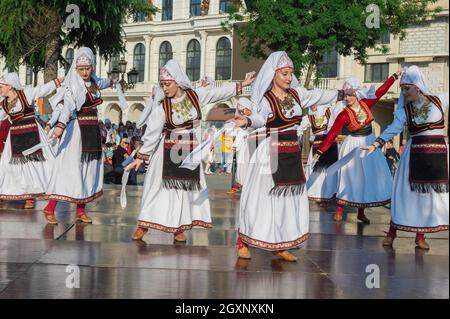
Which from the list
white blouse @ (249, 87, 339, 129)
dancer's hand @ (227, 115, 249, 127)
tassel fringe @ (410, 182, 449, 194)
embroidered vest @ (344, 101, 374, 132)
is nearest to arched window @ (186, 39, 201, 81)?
embroidered vest @ (344, 101, 374, 132)

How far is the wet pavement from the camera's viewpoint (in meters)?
5.78

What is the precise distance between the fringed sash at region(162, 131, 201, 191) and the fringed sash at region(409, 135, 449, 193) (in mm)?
2281

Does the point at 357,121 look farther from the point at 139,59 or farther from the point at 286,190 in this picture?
the point at 139,59

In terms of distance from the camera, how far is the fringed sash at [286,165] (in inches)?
281

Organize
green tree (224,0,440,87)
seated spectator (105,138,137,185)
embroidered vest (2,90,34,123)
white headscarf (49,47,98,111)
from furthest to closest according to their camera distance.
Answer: green tree (224,0,440,87) < seated spectator (105,138,137,185) < embroidered vest (2,90,34,123) < white headscarf (49,47,98,111)

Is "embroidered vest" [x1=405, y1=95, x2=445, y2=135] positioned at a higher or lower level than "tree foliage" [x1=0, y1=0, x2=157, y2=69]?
lower

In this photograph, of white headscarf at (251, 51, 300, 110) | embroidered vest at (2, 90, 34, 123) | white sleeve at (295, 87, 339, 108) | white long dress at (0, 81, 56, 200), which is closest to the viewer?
white headscarf at (251, 51, 300, 110)

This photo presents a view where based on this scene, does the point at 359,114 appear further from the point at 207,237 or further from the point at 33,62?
the point at 33,62

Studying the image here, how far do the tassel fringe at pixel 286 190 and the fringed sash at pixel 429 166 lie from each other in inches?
61.2

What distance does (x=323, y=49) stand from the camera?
24844 millimetres

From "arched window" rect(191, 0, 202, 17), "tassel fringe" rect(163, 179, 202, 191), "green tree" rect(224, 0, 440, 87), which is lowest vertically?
"tassel fringe" rect(163, 179, 202, 191)

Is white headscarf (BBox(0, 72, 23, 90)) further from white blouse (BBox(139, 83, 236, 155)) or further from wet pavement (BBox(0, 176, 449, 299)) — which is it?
white blouse (BBox(139, 83, 236, 155))

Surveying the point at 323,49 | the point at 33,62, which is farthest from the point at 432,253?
the point at 323,49

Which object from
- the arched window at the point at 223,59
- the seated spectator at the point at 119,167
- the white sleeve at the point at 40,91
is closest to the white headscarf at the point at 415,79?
the white sleeve at the point at 40,91
